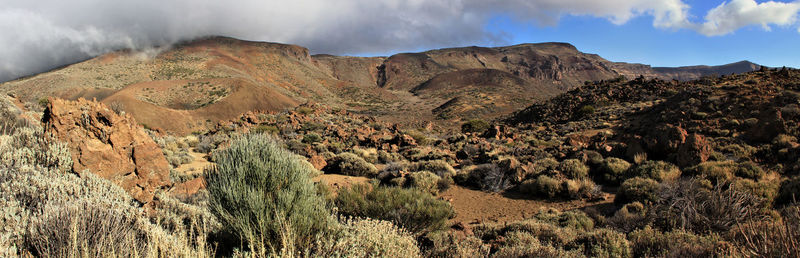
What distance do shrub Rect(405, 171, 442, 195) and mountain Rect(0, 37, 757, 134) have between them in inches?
677

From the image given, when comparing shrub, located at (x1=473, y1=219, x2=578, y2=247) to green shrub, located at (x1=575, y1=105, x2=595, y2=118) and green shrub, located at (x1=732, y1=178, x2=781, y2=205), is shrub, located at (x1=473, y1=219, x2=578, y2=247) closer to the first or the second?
green shrub, located at (x1=732, y1=178, x2=781, y2=205)

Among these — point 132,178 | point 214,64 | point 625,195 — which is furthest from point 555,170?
point 214,64

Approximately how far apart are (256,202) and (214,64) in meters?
61.5

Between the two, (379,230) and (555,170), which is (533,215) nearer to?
(555,170)

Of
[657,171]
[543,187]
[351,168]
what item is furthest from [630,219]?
[351,168]

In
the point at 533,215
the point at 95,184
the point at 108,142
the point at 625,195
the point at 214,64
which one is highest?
the point at 214,64

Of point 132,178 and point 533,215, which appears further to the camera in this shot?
point 533,215

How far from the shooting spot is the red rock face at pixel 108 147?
461 cm

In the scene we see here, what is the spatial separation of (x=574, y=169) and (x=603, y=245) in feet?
16.2

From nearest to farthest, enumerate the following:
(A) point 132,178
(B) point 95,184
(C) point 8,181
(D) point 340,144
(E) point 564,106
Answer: (C) point 8,181, (B) point 95,184, (A) point 132,178, (D) point 340,144, (E) point 564,106

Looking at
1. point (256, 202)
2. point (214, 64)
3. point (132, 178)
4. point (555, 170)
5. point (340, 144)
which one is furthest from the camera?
point (214, 64)

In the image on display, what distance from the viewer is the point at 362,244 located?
3252 mm

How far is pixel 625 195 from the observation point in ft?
21.8

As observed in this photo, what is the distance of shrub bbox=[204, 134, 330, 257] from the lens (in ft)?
10.6
